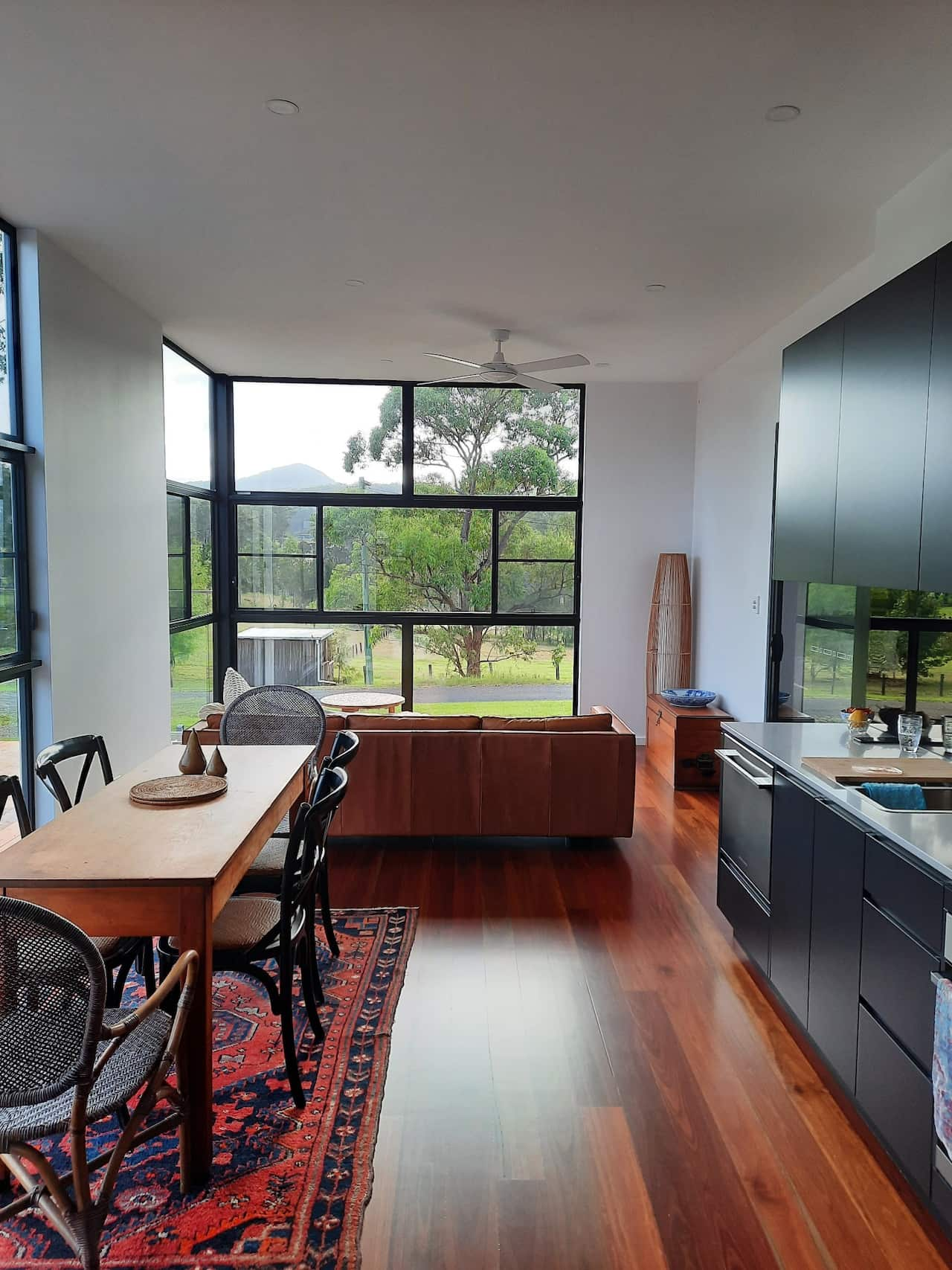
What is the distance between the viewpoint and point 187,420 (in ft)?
22.5

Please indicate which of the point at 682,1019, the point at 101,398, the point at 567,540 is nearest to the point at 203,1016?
the point at 682,1019

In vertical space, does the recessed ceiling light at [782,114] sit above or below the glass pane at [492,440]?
above

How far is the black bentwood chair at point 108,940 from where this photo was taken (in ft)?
8.29

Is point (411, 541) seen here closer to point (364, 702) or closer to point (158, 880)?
point (364, 702)

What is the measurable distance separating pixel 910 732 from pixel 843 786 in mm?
541

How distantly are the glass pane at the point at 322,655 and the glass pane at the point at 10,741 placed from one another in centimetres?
371

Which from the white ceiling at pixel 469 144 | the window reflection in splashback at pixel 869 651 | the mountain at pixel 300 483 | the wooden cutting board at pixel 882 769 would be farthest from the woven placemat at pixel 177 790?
the mountain at pixel 300 483

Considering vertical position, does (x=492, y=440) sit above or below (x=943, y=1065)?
above

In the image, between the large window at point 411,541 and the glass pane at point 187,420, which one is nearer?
the glass pane at point 187,420

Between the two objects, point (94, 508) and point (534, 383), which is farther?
point (534, 383)

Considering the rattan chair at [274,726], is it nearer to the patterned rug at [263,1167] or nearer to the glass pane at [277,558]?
the patterned rug at [263,1167]

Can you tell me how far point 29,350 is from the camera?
4.13 meters

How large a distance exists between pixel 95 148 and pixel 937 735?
151 inches

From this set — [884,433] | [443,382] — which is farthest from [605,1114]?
[443,382]
